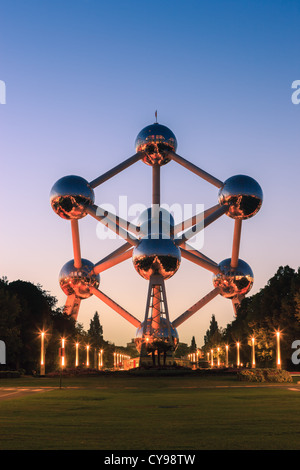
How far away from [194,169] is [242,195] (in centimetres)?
866

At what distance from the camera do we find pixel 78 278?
83.5 meters

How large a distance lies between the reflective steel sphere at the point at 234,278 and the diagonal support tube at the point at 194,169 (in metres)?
12.6

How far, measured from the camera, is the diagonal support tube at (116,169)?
253 ft

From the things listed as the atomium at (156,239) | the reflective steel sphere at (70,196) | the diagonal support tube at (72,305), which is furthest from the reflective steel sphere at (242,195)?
the diagonal support tube at (72,305)

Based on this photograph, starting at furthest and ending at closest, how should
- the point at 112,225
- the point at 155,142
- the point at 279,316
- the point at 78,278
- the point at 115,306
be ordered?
the point at 115,306, the point at 78,278, the point at 112,225, the point at 155,142, the point at 279,316

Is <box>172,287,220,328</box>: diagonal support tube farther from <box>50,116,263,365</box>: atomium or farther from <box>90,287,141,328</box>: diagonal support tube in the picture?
<box>90,287,141,328</box>: diagonal support tube

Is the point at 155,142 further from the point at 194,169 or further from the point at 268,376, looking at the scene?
the point at 268,376

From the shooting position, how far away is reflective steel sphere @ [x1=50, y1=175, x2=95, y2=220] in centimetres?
7362

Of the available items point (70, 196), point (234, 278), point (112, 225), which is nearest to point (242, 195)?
point (234, 278)

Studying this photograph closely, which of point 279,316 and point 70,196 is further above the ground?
point 70,196

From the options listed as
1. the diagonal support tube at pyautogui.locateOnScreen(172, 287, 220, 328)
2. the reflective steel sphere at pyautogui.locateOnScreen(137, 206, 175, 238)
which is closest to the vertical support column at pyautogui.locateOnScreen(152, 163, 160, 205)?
the reflective steel sphere at pyautogui.locateOnScreen(137, 206, 175, 238)

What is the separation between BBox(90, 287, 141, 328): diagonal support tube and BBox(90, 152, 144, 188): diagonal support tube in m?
16.6

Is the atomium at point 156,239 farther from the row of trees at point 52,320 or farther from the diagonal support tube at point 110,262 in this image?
the row of trees at point 52,320

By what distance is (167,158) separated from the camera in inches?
3241
